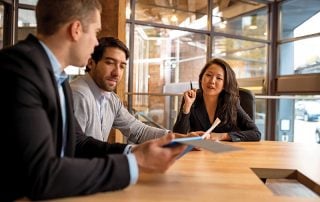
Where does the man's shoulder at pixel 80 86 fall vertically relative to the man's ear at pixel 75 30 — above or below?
below

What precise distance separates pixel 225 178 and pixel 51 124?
559 mm

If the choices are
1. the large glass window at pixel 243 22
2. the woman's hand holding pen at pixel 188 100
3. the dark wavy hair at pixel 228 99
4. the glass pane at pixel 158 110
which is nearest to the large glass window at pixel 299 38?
the large glass window at pixel 243 22

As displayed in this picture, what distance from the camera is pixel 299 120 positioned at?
6582 mm

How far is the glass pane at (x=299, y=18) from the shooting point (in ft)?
20.5

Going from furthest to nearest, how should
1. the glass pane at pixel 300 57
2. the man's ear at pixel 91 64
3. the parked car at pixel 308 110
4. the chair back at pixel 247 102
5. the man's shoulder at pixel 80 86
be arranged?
the glass pane at pixel 300 57
the parked car at pixel 308 110
the chair back at pixel 247 102
the man's ear at pixel 91 64
the man's shoulder at pixel 80 86

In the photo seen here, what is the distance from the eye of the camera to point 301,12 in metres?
6.55

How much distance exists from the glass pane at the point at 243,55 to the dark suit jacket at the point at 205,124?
438cm

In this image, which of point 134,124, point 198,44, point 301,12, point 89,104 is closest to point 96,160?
point 89,104

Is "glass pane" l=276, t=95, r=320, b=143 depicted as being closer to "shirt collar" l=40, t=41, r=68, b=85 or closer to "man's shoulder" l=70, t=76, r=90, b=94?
"man's shoulder" l=70, t=76, r=90, b=94

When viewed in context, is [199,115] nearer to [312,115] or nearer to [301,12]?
[312,115]

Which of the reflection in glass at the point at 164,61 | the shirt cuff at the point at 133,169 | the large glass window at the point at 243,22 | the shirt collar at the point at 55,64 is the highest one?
the large glass window at the point at 243,22

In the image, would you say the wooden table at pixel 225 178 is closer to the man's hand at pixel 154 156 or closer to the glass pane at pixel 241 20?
the man's hand at pixel 154 156

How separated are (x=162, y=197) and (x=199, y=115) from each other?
1554mm

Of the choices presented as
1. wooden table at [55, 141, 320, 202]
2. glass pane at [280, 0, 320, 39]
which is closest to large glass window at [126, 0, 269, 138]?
glass pane at [280, 0, 320, 39]
